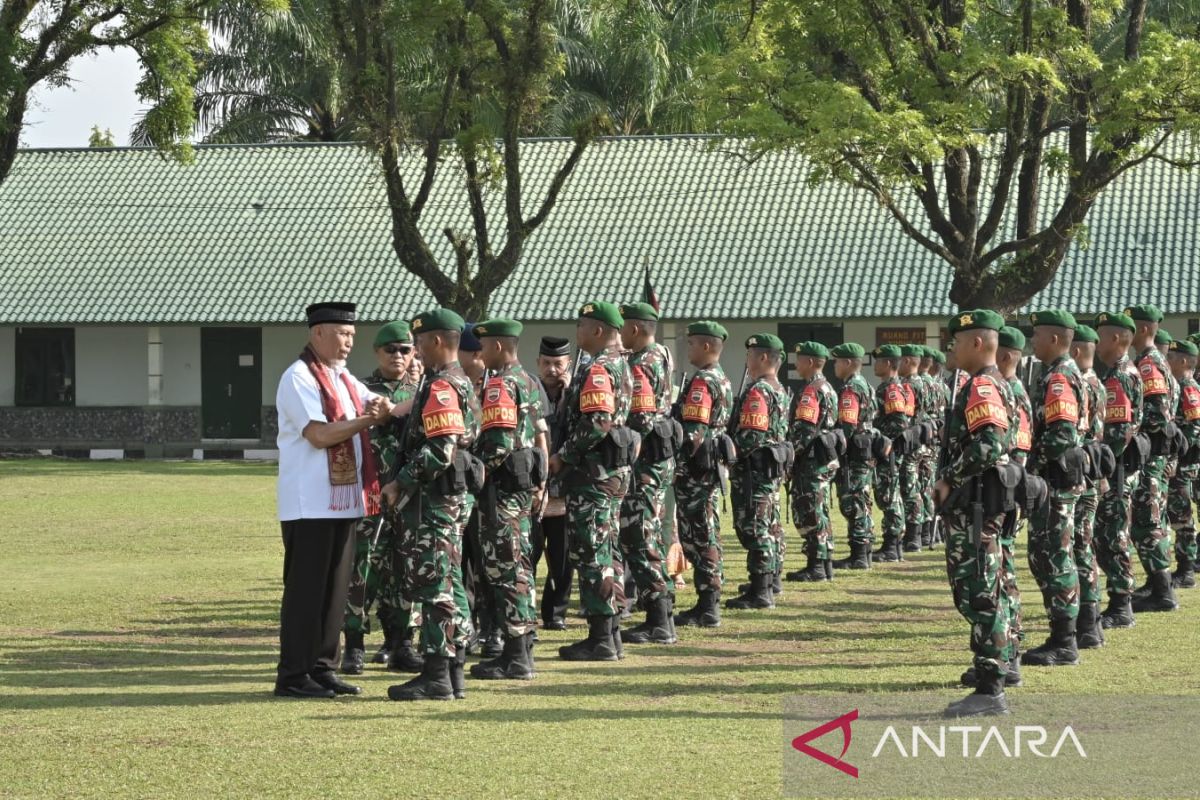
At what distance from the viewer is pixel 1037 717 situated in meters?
8.22

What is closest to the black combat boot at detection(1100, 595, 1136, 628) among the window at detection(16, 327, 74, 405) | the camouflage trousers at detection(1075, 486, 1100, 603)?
the camouflage trousers at detection(1075, 486, 1100, 603)

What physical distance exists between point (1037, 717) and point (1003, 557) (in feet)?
2.56

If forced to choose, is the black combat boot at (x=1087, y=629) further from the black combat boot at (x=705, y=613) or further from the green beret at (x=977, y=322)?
the green beret at (x=977, y=322)

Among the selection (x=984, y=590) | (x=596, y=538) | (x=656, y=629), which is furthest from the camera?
(x=656, y=629)

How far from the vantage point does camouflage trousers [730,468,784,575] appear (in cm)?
1247

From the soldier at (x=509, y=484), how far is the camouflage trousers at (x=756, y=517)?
318cm

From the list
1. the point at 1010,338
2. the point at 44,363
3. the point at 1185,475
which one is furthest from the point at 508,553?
the point at 44,363

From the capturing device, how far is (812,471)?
14.2m

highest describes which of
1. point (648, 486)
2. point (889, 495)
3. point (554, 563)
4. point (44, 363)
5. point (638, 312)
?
point (638, 312)

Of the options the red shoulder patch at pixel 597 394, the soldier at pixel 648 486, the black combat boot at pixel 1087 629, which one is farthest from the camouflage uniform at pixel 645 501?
the black combat boot at pixel 1087 629

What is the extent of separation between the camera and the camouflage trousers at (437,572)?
340 inches

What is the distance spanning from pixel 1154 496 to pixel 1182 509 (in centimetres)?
134

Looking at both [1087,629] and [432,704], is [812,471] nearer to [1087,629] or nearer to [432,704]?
[1087,629]

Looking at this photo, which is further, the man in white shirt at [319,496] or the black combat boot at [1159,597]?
the black combat boot at [1159,597]
